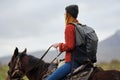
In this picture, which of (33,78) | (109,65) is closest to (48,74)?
(33,78)

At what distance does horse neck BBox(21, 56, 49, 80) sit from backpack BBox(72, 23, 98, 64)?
1.31m

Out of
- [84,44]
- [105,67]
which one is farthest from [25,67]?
[105,67]

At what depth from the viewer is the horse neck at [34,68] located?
41.6 feet

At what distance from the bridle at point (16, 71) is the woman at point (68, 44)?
1.11 metres

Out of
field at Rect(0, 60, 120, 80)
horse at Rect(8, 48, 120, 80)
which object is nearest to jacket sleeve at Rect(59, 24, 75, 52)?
horse at Rect(8, 48, 120, 80)

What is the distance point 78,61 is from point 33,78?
1.56 m

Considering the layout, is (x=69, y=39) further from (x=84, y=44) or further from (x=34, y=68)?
(x=34, y=68)

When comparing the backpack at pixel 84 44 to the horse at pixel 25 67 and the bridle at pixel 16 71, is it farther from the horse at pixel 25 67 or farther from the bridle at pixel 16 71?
the bridle at pixel 16 71

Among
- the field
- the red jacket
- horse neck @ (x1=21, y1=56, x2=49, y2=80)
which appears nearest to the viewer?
the red jacket

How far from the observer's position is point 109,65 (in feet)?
107

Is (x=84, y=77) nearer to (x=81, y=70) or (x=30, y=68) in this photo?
(x=81, y=70)

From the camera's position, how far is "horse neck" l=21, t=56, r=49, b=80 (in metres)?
12.7

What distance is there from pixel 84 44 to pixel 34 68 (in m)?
1.72

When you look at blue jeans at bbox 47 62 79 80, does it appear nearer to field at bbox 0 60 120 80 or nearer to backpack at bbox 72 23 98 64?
backpack at bbox 72 23 98 64
